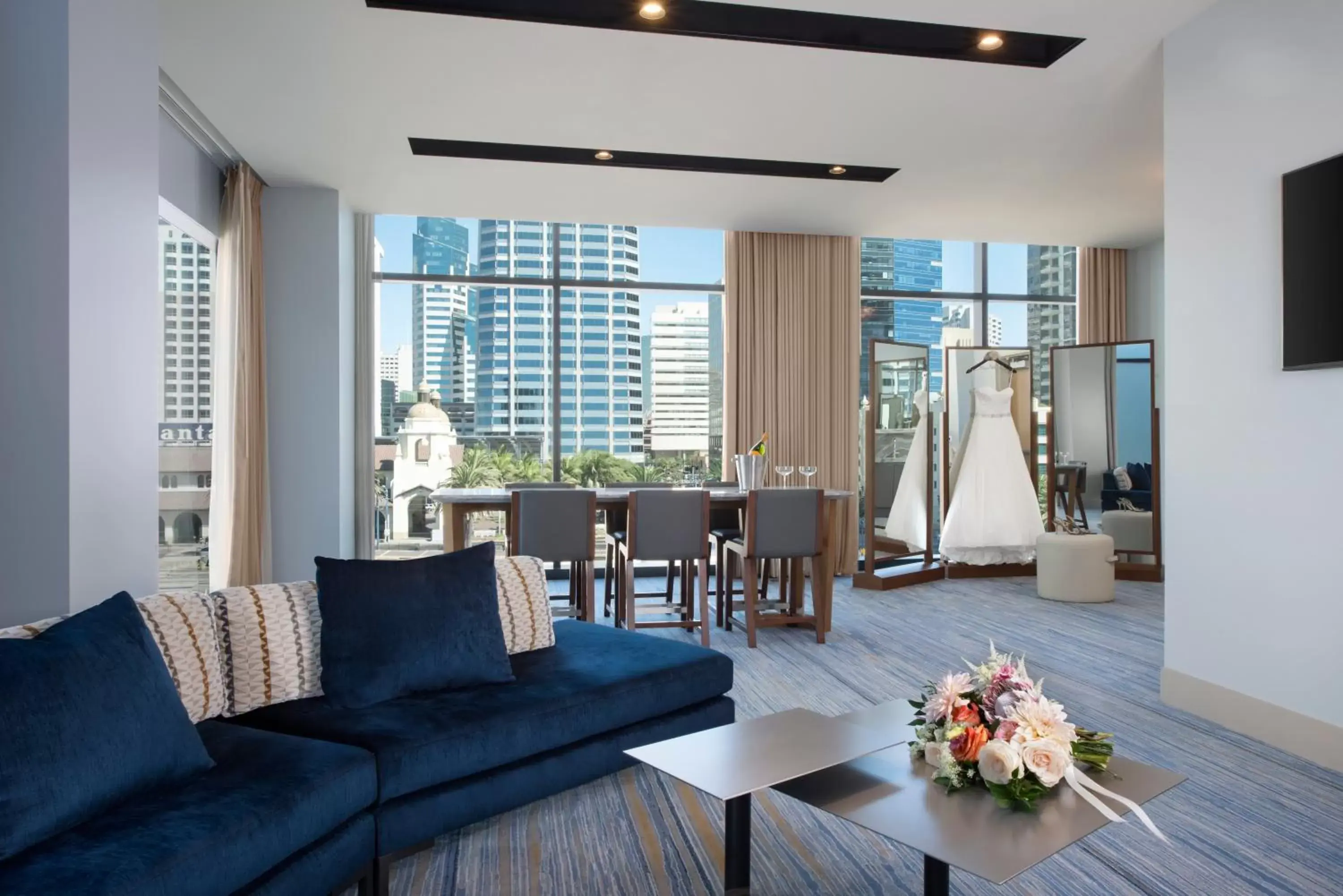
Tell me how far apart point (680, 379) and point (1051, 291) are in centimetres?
342

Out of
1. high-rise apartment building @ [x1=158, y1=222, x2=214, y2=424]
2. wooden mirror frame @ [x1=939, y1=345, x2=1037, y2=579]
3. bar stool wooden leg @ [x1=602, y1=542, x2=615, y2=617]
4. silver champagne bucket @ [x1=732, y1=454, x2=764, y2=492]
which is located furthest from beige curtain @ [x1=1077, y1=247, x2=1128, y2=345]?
high-rise apartment building @ [x1=158, y1=222, x2=214, y2=424]

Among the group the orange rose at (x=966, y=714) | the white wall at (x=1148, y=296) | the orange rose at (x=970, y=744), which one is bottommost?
the orange rose at (x=970, y=744)

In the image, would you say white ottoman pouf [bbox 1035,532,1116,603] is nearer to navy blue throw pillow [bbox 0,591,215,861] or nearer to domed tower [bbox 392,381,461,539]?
→ domed tower [bbox 392,381,461,539]

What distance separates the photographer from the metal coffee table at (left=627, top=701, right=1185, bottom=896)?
1506 mm

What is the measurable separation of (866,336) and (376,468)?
416cm

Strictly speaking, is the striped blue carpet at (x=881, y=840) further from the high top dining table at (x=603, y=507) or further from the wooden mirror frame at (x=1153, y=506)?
the wooden mirror frame at (x=1153, y=506)

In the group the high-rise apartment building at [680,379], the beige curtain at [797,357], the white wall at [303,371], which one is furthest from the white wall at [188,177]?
the beige curtain at [797,357]

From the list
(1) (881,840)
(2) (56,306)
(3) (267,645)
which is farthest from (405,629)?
(1) (881,840)

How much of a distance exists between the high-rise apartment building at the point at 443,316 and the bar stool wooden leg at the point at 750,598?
3.12m

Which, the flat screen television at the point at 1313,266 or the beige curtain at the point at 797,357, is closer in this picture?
the flat screen television at the point at 1313,266

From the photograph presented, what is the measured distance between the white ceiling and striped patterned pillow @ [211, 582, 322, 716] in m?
2.27

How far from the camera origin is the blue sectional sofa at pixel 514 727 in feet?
6.74

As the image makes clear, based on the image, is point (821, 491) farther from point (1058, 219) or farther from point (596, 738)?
point (1058, 219)

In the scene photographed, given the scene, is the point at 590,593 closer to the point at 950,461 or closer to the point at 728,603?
the point at 728,603
